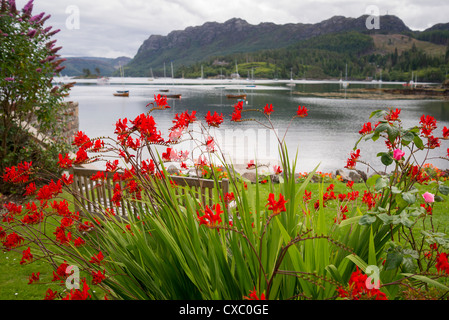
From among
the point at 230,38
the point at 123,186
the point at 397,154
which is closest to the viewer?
the point at 397,154

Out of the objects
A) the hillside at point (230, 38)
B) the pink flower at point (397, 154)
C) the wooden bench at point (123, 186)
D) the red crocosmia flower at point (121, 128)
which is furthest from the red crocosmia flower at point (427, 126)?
the hillside at point (230, 38)

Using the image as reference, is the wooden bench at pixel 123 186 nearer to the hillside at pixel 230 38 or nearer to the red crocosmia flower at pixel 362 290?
the red crocosmia flower at pixel 362 290

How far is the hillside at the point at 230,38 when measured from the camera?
6988 cm

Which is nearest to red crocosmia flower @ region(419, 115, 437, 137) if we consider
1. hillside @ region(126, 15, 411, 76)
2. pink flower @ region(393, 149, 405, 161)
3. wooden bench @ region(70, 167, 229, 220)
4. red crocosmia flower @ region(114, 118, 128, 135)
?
pink flower @ region(393, 149, 405, 161)

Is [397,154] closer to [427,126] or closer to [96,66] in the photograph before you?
[427,126]

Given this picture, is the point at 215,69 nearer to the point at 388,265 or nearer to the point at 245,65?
the point at 245,65

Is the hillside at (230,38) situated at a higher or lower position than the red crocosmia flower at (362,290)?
higher

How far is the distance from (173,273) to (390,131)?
40.7 inches

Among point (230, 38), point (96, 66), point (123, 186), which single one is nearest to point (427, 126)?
point (123, 186)

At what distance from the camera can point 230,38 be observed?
9175 centimetres

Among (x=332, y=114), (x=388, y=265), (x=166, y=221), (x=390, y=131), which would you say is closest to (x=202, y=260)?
(x=166, y=221)

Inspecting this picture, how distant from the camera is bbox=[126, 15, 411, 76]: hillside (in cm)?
6988

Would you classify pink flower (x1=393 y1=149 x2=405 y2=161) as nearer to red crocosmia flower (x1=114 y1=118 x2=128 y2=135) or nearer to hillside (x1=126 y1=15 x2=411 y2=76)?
red crocosmia flower (x1=114 y1=118 x2=128 y2=135)

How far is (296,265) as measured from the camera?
1.18 metres
